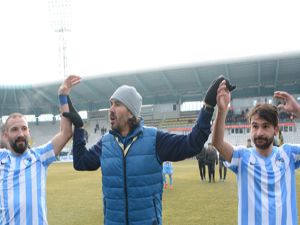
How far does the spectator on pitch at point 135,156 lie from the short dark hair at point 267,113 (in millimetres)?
541

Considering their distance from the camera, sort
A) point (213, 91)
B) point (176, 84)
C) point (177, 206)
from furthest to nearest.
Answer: point (176, 84) → point (177, 206) → point (213, 91)

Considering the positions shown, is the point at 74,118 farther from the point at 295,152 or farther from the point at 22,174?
the point at 295,152

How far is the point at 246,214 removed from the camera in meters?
2.94

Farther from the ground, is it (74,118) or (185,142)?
(74,118)

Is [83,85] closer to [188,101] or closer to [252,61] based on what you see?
[188,101]

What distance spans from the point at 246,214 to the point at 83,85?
41278 mm

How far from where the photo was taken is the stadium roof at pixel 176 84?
1394 inches

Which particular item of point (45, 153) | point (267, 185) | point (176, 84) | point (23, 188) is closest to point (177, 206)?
point (45, 153)

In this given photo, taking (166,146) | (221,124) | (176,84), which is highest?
(176,84)

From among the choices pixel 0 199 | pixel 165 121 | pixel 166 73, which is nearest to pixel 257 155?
Result: pixel 0 199

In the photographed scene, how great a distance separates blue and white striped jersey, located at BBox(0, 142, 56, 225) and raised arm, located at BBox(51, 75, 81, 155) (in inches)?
6.0

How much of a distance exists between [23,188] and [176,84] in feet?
124

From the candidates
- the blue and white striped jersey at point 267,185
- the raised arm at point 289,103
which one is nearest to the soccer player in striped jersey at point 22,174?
the blue and white striped jersey at point 267,185

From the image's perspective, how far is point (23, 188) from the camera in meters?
3.32
